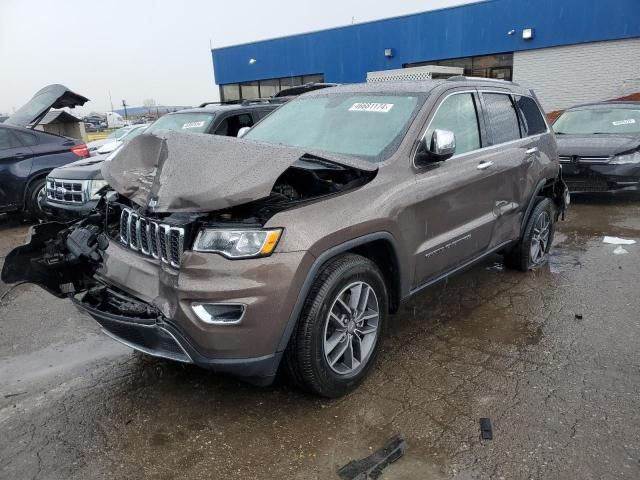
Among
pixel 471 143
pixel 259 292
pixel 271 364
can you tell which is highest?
pixel 471 143

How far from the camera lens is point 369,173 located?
3.03m

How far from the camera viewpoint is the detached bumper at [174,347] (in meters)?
2.54

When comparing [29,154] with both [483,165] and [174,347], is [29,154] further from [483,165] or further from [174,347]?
[483,165]

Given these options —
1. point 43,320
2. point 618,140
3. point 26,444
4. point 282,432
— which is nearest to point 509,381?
point 282,432

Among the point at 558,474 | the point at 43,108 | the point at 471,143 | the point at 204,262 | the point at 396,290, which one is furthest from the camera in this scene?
the point at 43,108

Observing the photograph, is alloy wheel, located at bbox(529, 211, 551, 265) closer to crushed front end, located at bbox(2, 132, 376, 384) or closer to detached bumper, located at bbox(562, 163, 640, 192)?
crushed front end, located at bbox(2, 132, 376, 384)

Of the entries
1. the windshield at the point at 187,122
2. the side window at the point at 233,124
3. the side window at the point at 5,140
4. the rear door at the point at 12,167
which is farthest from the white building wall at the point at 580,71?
the side window at the point at 5,140

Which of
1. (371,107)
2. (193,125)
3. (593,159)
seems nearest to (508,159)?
(371,107)

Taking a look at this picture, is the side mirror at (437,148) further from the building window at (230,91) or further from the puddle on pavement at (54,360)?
the building window at (230,91)

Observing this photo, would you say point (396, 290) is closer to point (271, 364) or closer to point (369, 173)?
point (369, 173)

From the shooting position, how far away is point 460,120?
3.90 m

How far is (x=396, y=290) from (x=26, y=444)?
227cm

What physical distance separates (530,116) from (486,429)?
3.39 m

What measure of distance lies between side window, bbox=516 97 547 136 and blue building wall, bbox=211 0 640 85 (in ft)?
49.6
